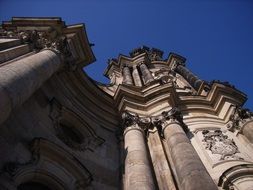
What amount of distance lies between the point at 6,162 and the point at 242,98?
46.3 ft

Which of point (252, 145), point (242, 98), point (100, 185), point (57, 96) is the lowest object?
point (100, 185)

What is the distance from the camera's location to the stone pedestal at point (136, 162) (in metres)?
10.6

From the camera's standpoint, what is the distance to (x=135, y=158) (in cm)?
1203

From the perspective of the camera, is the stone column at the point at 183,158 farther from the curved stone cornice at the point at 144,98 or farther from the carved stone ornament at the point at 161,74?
the carved stone ornament at the point at 161,74

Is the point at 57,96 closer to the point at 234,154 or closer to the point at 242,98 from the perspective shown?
the point at 234,154

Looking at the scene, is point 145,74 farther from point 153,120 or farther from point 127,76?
point 153,120

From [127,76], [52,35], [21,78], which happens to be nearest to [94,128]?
[52,35]

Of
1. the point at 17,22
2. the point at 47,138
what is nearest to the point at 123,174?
the point at 47,138

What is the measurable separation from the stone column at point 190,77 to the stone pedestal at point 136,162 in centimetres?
1382

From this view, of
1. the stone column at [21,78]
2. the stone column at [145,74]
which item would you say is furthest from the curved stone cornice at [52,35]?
the stone column at [145,74]

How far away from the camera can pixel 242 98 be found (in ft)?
63.1

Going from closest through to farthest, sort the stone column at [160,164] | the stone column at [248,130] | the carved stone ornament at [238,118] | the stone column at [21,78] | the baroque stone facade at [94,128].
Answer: the stone column at [21,78] → the baroque stone facade at [94,128] → the stone column at [160,164] → the stone column at [248,130] → the carved stone ornament at [238,118]

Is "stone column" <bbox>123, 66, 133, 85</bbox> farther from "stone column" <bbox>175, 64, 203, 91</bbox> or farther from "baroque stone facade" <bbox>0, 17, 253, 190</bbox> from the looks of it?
"baroque stone facade" <bbox>0, 17, 253, 190</bbox>

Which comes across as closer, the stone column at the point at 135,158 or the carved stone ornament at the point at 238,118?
the stone column at the point at 135,158
